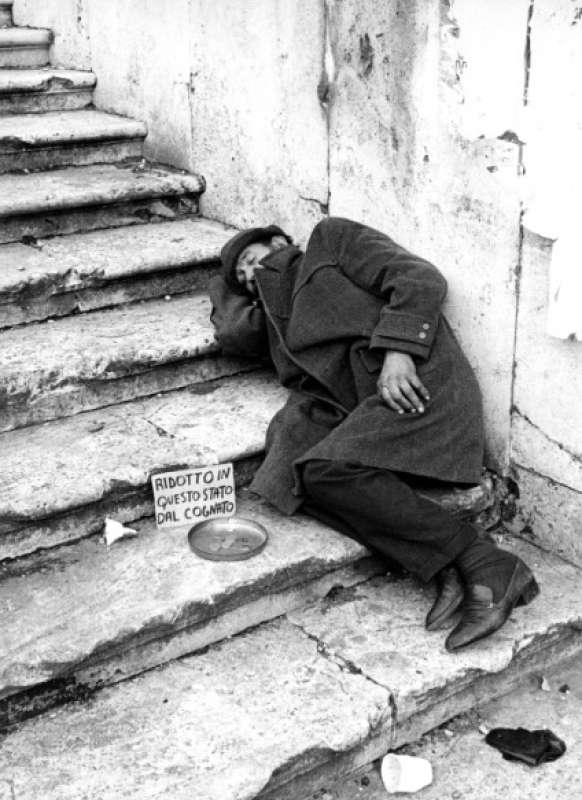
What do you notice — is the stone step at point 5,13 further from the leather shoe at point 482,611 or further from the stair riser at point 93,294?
the leather shoe at point 482,611

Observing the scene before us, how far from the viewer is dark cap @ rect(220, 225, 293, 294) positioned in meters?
3.87

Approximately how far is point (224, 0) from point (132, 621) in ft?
8.90

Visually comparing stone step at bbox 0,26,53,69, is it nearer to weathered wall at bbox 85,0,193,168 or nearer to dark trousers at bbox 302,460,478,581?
weathered wall at bbox 85,0,193,168

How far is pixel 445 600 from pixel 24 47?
393 cm

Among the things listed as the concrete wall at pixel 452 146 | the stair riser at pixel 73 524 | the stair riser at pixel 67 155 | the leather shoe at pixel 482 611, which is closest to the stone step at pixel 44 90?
the stair riser at pixel 67 155

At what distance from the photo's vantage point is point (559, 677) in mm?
3338

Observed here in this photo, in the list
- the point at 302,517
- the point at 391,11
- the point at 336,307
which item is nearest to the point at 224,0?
the point at 391,11

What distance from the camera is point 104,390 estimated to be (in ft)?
12.9

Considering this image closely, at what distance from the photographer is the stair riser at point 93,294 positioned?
163 inches

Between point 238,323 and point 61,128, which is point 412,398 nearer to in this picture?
point 238,323

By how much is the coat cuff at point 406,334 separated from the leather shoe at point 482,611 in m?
0.74

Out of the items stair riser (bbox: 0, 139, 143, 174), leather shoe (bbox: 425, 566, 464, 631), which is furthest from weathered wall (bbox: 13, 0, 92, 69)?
leather shoe (bbox: 425, 566, 464, 631)

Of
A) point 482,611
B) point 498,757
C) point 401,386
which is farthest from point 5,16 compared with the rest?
point 498,757

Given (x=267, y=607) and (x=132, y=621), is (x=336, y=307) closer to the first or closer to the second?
(x=267, y=607)
